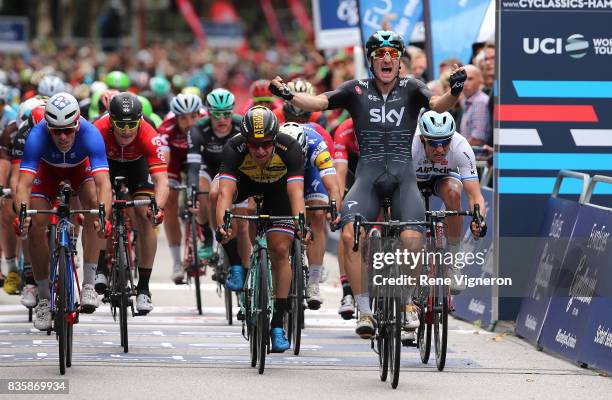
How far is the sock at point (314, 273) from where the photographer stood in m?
13.9

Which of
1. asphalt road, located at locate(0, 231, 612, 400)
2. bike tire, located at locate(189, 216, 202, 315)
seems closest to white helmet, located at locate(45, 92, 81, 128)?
asphalt road, located at locate(0, 231, 612, 400)

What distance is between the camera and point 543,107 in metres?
14.2

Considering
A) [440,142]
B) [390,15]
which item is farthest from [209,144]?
[390,15]

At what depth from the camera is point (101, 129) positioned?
13688mm

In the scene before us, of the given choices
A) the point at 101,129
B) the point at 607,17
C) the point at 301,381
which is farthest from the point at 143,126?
the point at 607,17

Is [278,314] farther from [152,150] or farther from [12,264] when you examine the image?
[12,264]

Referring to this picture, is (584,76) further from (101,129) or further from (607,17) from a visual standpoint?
(101,129)

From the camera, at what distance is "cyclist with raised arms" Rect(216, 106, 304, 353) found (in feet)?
38.2

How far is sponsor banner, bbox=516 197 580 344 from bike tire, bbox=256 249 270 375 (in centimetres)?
295

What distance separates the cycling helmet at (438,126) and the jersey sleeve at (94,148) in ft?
8.33

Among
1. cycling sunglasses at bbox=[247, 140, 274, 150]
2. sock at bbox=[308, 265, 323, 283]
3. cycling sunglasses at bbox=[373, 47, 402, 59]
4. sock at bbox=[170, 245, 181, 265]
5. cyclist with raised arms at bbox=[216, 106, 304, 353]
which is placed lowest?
sock at bbox=[170, 245, 181, 265]

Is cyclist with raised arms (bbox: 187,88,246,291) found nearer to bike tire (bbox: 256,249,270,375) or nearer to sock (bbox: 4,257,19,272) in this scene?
sock (bbox: 4,257,19,272)

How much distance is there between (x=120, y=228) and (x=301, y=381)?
253cm

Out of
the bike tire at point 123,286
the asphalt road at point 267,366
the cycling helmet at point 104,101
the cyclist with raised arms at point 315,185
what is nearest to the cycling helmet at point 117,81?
the cycling helmet at point 104,101
